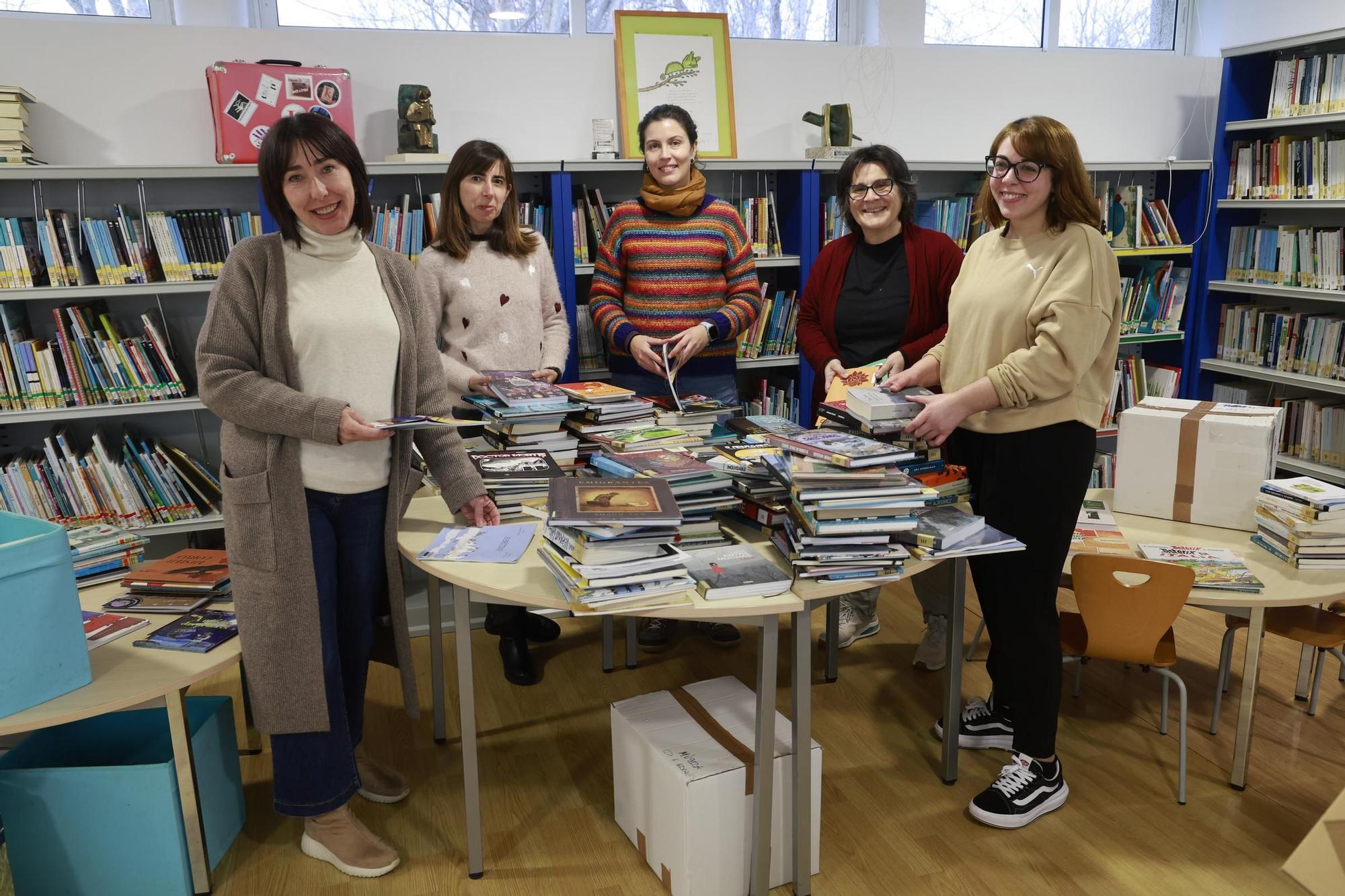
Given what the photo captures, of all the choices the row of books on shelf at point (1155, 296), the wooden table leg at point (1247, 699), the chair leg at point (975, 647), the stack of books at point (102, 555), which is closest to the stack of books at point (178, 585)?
the stack of books at point (102, 555)

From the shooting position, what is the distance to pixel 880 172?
2941 mm

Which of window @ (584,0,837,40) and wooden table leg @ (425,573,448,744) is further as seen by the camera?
window @ (584,0,837,40)

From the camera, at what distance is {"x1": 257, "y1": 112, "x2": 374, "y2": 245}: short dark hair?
198 centimetres

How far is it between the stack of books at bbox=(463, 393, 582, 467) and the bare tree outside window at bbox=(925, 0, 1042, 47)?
123 inches

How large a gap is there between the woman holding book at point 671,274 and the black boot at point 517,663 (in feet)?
3.14

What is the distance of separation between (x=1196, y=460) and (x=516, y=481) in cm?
199

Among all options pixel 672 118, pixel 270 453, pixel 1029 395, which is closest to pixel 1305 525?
pixel 1029 395

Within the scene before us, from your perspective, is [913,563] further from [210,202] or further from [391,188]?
[210,202]

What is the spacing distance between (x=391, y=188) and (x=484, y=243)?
107 centimetres

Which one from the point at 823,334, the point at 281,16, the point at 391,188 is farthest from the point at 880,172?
the point at 281,16

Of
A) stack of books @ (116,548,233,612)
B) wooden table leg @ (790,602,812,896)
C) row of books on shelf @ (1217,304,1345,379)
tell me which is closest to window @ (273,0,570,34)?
stack of books @ (116,548,233,612)

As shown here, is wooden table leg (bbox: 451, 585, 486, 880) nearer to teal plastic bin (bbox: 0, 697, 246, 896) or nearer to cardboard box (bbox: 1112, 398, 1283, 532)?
teal plastic bin (bbox: 0, 697, 246, 896)

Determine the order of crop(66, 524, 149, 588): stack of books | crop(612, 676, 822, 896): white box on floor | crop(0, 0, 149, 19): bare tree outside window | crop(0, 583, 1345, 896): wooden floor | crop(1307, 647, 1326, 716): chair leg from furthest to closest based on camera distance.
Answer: crop(0, 0, 149, 19): bare tree outside window → crop(1307, 647, 1326, 716): chair leg → crop(66, 524, 149, 588): stack of books → crop(0, 583, 1345, 896): wooden floor → crop(612, 676, 822, 896): white box on floor

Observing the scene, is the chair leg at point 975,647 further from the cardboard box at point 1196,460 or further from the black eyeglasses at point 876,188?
the black eyeglasses at point 876,188
